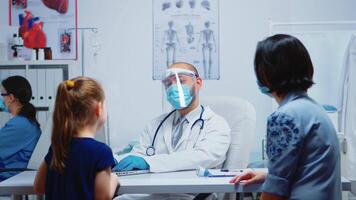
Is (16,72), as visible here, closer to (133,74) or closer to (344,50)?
(133,74)

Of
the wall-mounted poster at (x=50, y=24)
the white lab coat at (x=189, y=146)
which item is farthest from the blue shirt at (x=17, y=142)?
the wall-mounted poster at (x=50, y=24)

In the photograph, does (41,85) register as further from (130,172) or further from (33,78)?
(130,172)

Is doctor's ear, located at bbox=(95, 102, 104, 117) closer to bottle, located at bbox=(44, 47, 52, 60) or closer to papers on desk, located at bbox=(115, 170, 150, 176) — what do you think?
papers on desk, located at bbox=(115, 170, 150, 176)

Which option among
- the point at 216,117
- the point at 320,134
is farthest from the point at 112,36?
the point at 320,134

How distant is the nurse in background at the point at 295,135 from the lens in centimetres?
118

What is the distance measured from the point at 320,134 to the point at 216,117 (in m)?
1.10

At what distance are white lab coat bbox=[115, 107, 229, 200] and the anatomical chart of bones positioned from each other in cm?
125

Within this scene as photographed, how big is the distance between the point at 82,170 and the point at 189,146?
908mm

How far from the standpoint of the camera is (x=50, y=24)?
3.70 metres

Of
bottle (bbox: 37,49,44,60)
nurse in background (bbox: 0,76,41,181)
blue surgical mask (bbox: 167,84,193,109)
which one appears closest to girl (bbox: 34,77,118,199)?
blue surgical mask (bbox: 167,84,193,109)

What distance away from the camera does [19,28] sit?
367 centimetres

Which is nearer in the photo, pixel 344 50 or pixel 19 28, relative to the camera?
pixel 344 50

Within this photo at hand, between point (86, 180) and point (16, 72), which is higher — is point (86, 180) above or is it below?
below

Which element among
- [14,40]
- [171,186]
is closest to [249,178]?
[171,186]
